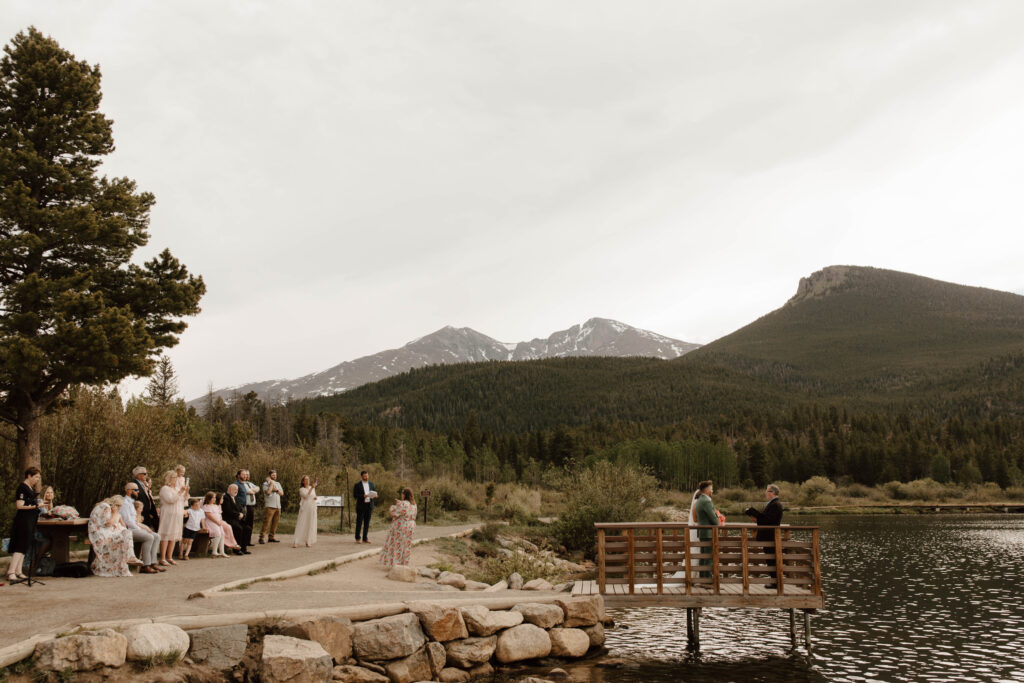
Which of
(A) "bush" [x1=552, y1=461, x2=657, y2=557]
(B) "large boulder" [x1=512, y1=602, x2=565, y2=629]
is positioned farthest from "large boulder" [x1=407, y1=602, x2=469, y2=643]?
(A) "bush" [x1=552, y1=461, x2=657, y2=557]

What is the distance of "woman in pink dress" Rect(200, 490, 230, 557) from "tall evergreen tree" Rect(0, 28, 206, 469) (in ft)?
11.9

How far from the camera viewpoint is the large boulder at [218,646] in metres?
9.77

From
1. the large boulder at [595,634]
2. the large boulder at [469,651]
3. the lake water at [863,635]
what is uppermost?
the large boulder at [469,651]

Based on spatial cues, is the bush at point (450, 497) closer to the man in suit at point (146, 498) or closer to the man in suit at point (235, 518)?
the man in suit at point (235, 518)

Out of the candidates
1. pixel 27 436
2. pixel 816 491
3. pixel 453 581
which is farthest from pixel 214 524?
pixel 816 491

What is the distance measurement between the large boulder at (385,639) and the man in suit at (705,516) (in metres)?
6.21

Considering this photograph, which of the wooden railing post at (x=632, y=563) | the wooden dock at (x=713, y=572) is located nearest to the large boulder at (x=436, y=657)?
the wooden dock at (x=713, y=572)

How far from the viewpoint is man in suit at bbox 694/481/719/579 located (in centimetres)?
1454

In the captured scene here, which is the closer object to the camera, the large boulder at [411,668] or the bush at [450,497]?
the large boulder at [411,668]

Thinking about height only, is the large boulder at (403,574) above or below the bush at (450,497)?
above

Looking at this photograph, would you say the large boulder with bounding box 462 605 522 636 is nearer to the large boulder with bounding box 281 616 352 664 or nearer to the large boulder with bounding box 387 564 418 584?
the large boulder with bounding box 281 616 352 664

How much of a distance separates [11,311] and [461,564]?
13.0 meters

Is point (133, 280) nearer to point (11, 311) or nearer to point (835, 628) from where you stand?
point (11, 311)

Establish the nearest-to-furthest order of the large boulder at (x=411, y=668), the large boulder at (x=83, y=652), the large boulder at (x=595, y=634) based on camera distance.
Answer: the large boulder at (x=83, y=652) → the large boulder at (x=411, y=668) → the large boulder at (x=595, y=634)
